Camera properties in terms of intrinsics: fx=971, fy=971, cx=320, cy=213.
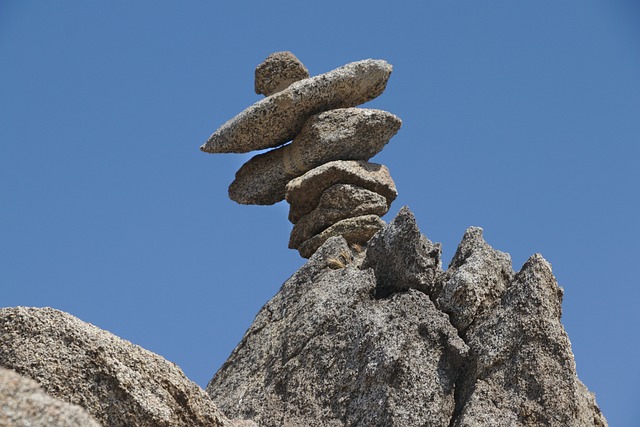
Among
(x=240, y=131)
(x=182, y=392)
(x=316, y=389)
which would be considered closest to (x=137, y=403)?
(x=182, y=392)

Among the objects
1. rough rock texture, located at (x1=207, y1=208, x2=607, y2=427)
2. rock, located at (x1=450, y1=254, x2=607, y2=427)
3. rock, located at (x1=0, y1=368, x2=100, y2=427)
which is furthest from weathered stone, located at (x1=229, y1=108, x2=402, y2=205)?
rock, located at (x1=0, y1=368, x2=100, y2=427)

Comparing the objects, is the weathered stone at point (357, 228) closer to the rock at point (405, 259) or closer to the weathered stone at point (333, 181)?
the weathered stone at point (333, 181)

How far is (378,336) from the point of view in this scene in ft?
44.5

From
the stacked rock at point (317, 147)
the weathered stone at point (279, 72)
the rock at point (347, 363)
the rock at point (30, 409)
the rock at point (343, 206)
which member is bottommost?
the rock at point (30, 409)

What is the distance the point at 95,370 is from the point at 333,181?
31.3 feet

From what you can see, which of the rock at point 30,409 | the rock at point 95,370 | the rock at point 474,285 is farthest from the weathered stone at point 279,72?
the rock at point 30,409

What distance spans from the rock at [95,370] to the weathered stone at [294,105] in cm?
991

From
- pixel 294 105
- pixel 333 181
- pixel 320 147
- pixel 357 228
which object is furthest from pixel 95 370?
pixel 294 105

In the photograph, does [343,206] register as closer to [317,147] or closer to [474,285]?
[317,147]

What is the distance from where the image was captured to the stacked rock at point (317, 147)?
→ 18375mm

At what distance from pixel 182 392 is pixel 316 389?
13.1ft

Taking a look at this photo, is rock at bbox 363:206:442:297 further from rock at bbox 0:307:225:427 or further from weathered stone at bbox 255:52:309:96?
weathered stone at bbox 255:52:309:96

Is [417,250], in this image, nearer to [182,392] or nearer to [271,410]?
[271,410]

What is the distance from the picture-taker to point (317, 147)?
749 inches
